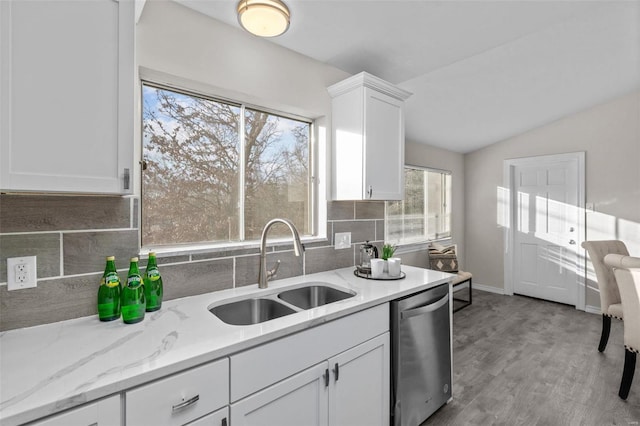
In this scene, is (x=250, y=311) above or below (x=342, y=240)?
below

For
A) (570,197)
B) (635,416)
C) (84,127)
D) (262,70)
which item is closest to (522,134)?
(570,197)

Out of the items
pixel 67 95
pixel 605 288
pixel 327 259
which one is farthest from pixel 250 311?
pixel 605 288

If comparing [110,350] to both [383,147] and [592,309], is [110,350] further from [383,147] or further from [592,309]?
[592,309]

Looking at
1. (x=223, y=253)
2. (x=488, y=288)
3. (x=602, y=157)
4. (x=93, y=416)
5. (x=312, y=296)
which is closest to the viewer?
(x=93, y=416)

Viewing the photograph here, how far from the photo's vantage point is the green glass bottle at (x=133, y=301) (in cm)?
122

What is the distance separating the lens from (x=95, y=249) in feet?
4.36

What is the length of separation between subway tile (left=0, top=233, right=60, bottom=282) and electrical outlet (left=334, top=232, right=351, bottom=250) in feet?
5.14

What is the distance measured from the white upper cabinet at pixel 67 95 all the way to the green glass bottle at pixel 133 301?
14.9 inches

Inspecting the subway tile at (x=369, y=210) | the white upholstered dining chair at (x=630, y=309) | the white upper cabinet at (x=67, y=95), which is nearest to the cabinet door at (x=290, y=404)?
the white upper cabinet at (x=67, y=95)

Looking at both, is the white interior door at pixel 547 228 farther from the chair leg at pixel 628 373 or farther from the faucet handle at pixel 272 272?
the faucet handle at pixel 272 272

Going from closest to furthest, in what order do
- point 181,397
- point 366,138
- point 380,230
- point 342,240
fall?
point 181,397
point 366,138
point 342,240
point 380,230

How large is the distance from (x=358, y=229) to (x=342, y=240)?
0.20 meters

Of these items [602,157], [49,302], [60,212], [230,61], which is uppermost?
[230,61]

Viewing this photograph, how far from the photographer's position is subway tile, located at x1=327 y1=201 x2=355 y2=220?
227 centimetres
